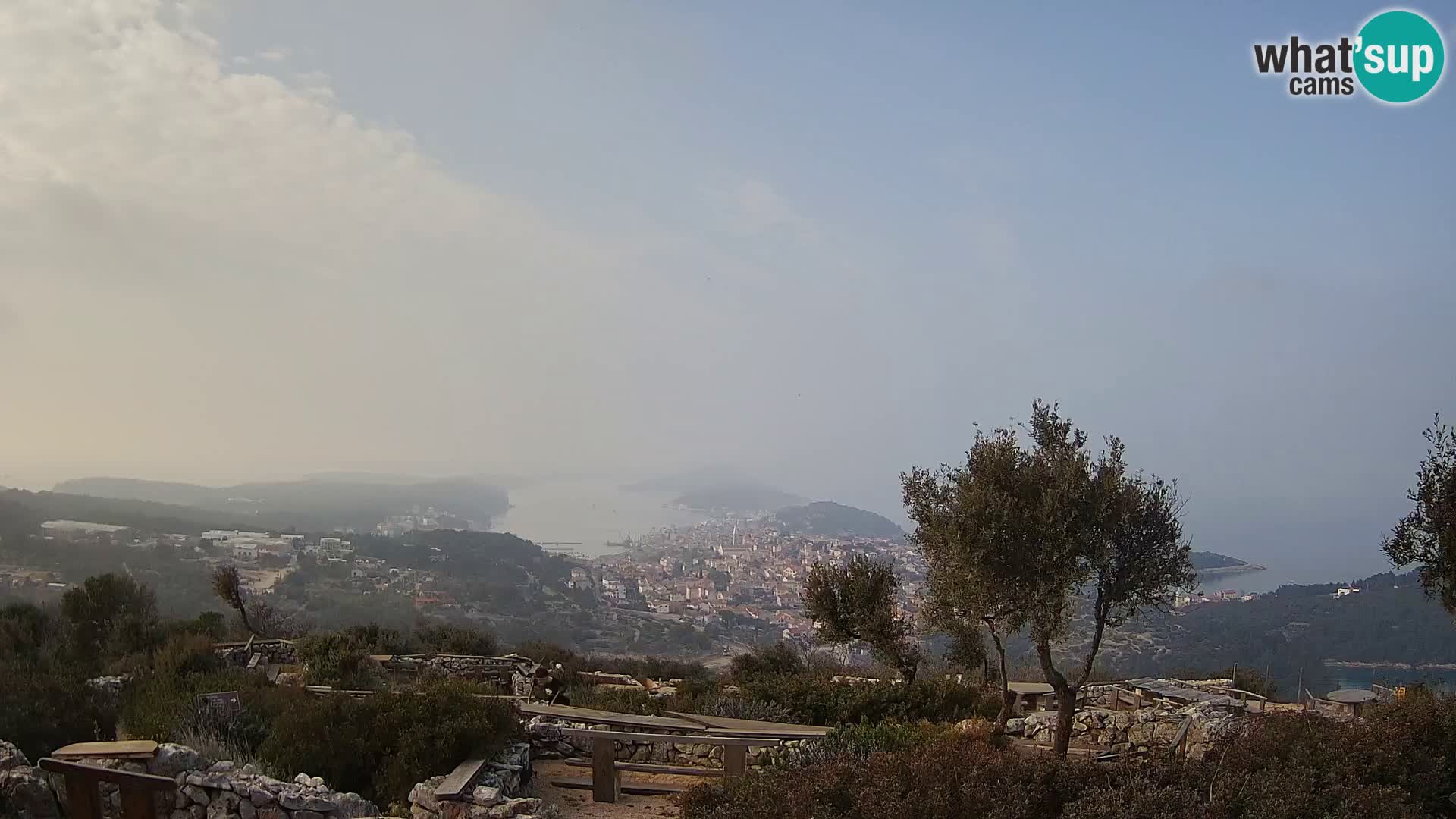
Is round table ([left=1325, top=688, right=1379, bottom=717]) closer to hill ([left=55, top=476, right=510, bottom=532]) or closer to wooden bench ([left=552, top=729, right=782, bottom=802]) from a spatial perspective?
wooden bench ([left=552, top=729, right=782, bottom=802])

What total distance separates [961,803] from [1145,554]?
18.7 ft

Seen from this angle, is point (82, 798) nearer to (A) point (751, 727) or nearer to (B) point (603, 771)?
(B) point (603, 771)

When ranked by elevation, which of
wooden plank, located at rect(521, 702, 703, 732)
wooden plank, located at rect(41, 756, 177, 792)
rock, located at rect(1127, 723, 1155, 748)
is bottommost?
rock, located at rect(1127, 723, 1155, 748)

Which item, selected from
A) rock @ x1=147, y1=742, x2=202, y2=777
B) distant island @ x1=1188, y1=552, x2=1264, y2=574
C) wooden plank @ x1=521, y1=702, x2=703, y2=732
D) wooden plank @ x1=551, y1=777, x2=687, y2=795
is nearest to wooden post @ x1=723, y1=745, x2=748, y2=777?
wooden plank @ x1=551, y1=777, x2=687, y2=795

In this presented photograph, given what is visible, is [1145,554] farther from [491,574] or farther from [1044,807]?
[491,574]

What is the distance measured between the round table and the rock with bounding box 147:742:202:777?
17.1 metres

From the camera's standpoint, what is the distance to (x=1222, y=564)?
4675 cm

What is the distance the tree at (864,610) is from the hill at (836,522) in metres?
49.6

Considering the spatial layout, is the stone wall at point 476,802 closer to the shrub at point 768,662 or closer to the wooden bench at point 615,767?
the wooden bench at point 615,767

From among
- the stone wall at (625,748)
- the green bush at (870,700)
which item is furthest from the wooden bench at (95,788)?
the green bush at (870,700)

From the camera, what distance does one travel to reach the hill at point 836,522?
232ft

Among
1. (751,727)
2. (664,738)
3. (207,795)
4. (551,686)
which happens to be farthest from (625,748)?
(207,795)

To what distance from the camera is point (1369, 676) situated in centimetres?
2194

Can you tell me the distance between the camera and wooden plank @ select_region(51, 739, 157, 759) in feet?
24.3
